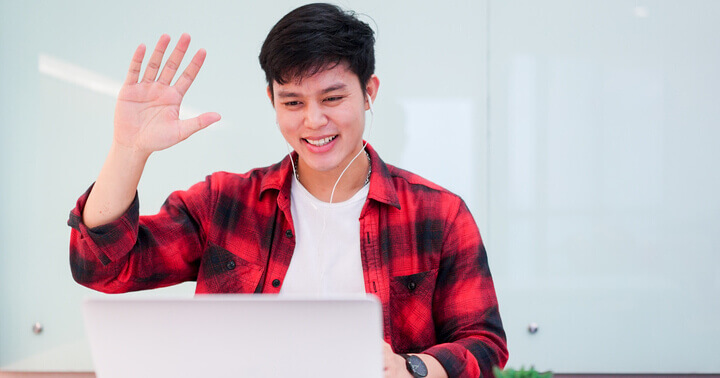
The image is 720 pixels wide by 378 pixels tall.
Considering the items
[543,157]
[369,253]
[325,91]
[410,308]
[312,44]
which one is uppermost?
[312,44]

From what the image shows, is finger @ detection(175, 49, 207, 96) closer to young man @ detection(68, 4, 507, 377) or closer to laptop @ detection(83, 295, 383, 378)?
young man @ detection(68, 4, 507, 377)

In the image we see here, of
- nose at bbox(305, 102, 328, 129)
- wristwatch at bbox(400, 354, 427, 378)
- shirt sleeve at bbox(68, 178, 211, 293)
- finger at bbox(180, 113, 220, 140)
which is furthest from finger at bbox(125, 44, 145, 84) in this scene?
wristwatch at bbox(400, 354, 427, 378)

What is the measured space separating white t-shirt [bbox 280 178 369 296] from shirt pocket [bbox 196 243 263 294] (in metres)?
0.09

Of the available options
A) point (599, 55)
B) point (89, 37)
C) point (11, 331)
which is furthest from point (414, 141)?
point (11, 331)

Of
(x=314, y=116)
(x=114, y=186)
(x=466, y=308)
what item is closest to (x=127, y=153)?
(x=114, y=186)

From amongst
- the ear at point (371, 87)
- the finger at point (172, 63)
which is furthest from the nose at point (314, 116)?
the finger at point (172, 63)

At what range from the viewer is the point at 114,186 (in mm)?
1223

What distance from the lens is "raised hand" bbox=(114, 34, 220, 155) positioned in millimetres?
1247

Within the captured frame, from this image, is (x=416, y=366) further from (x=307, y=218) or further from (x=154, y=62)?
(x=154, y=62)

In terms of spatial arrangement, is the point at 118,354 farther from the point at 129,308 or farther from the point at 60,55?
the point at 60,55

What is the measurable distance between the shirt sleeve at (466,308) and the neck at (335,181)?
0.87ft

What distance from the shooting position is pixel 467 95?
8.71 ft

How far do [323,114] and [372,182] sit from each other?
0.77 feet

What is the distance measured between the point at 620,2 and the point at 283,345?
7.95ft
